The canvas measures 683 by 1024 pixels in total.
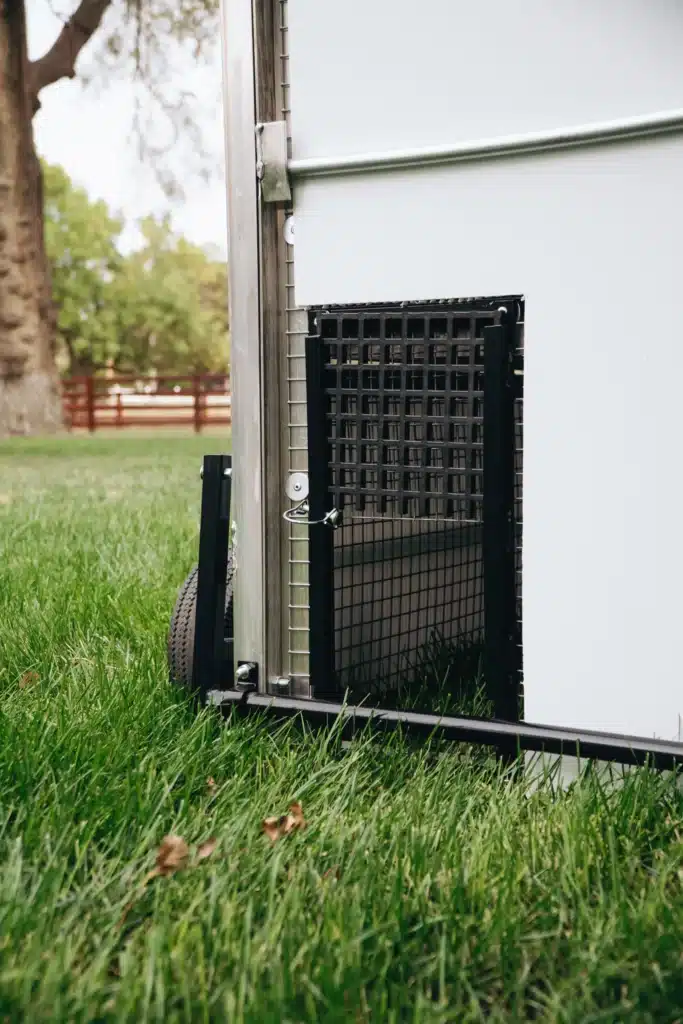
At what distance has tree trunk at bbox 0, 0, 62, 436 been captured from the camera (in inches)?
640

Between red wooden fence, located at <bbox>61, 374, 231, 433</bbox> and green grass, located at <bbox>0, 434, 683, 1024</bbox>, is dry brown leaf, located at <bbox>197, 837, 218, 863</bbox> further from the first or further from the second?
red wooden fence, located at <bbox>61, 374, 231, 433</bbox>

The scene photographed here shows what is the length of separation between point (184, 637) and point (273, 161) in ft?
3.66

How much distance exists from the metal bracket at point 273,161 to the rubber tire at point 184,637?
33.9 inches

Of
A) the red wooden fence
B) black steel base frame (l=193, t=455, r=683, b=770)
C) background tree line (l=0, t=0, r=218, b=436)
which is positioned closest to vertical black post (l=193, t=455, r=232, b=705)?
black steel base frame (l=193, t=455, r=683, b=770)

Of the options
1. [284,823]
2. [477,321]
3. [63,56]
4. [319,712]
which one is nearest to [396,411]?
[477,321]

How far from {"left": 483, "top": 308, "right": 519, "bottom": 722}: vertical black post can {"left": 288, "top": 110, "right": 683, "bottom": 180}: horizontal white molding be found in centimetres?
31

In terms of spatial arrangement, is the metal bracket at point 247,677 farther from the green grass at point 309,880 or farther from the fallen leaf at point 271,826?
the fallen leaf at point 271,826

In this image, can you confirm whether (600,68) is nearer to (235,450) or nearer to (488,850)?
(235,450)

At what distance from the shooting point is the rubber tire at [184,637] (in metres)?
2.81

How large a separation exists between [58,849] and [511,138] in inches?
60.0

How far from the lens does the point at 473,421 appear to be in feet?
7.98

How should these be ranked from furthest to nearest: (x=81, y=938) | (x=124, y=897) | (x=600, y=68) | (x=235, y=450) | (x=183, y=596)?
(x=183, y=596), (x=235, y=450), (x=600, y=68), (x=124, y=897), (x=81, y=938)

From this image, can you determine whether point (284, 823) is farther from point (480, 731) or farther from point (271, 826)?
point (480, 731)

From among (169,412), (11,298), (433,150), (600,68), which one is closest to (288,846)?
(433,150)
